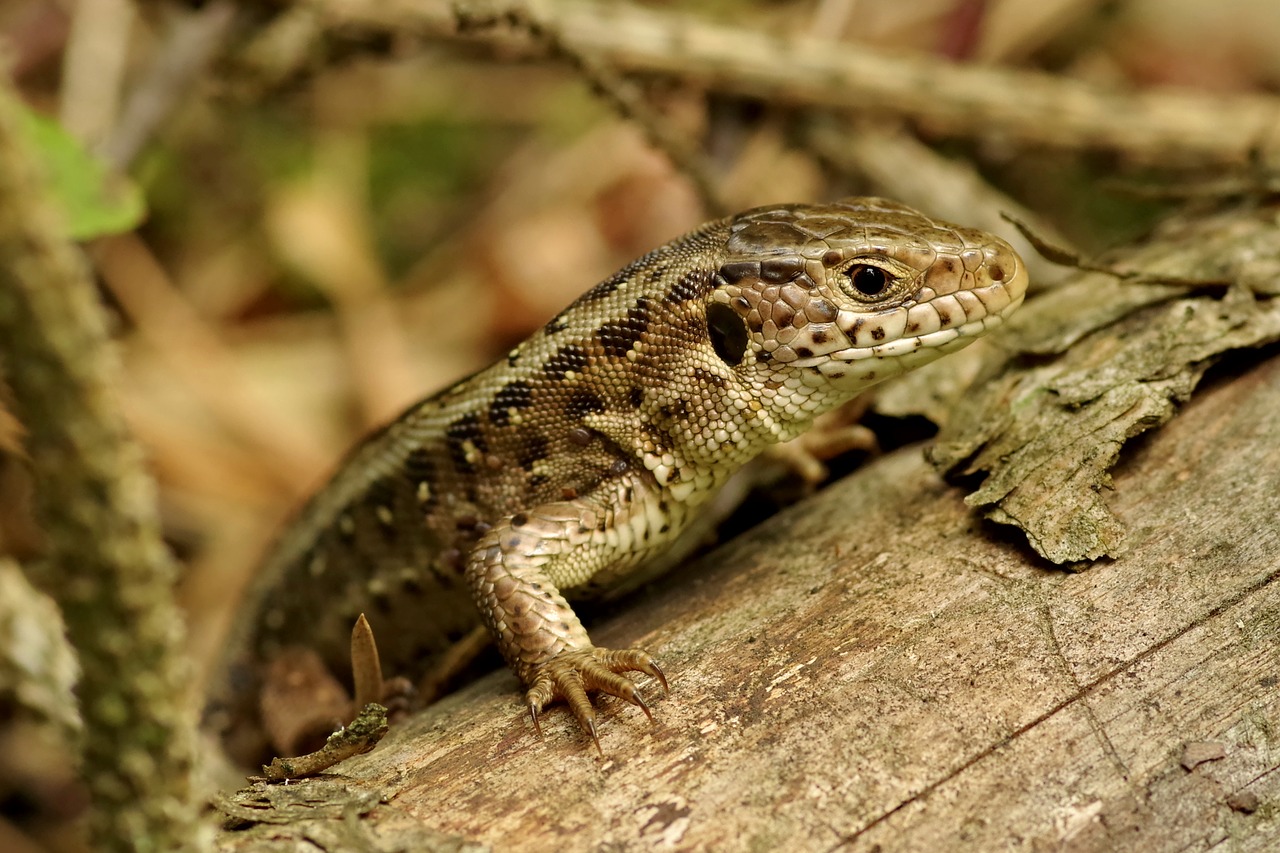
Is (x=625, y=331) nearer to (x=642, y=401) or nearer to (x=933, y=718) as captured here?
(x=642, y=401)

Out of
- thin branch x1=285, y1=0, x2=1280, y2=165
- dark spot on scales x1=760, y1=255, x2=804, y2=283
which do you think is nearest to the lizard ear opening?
dark spot on scales x1=760, y1=255, x2=804, y2=283

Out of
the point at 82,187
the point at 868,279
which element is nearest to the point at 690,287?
the point at 868,279

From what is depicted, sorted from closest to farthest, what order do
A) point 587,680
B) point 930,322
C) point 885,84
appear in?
point 587,680
point 930,322
point 885,84

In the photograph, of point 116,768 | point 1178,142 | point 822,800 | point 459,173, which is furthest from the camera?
point 459,173

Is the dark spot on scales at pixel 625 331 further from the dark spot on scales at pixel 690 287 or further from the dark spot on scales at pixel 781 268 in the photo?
the dark spot on scales at pixel 781 268

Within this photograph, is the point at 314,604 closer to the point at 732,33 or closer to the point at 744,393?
the point at 744,393

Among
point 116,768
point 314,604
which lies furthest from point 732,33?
point 116,768

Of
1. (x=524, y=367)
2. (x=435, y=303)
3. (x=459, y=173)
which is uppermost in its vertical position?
(x=459, y=173)

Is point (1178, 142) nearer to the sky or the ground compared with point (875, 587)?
nearer to the sky
